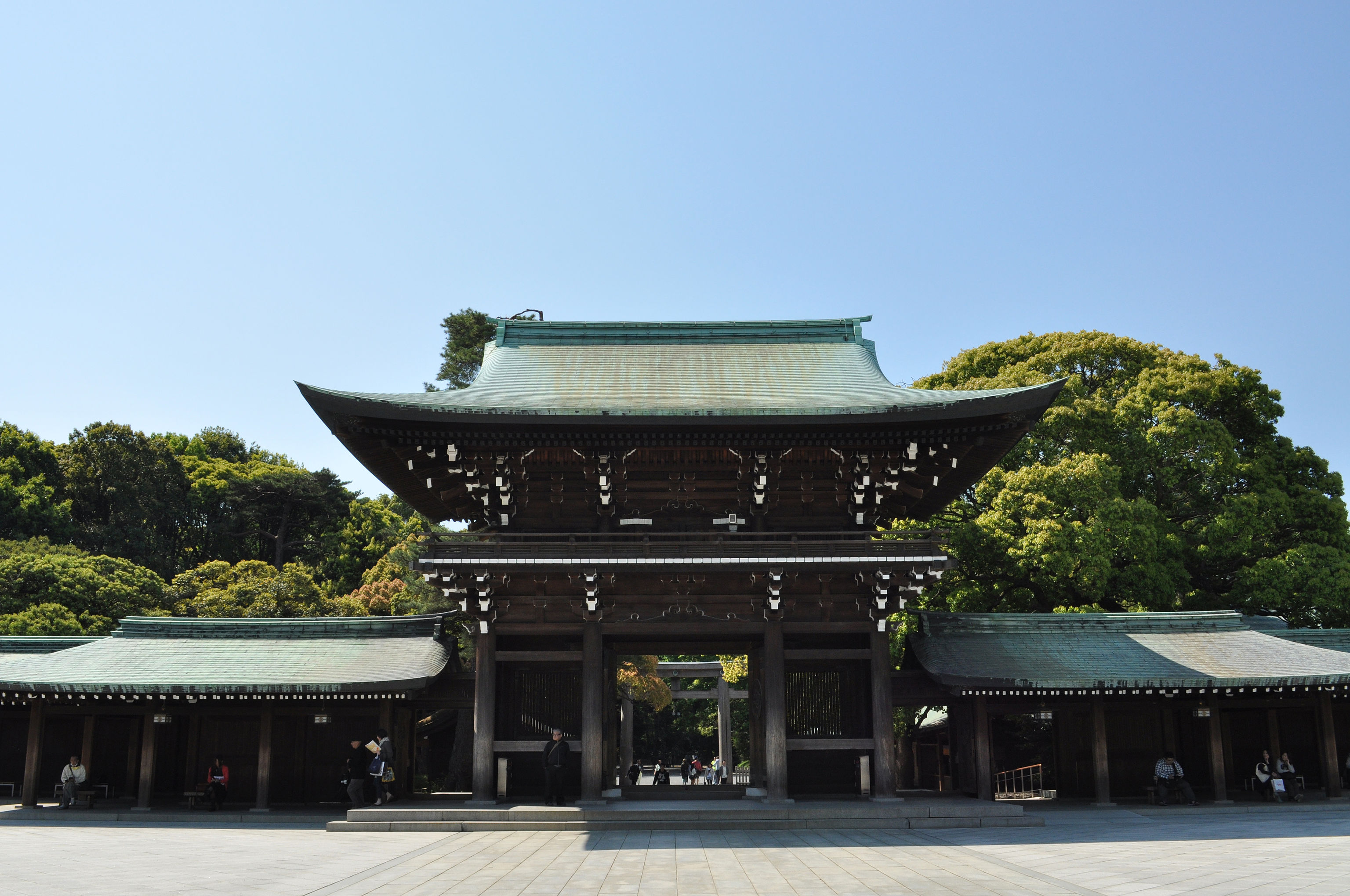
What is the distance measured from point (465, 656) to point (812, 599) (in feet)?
55.2

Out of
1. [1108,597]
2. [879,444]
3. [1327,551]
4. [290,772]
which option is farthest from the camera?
[1108,597]

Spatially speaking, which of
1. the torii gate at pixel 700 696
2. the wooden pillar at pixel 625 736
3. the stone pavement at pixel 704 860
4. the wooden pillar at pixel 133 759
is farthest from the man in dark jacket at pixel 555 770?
the wooden pillar at pixel 133 759

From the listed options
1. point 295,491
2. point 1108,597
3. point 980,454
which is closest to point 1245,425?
point 1108,597

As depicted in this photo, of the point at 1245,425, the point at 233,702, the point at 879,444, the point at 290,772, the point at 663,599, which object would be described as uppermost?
the point at 1245,425

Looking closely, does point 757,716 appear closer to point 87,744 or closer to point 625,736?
point 625,736

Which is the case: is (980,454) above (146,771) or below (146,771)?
Answer: above

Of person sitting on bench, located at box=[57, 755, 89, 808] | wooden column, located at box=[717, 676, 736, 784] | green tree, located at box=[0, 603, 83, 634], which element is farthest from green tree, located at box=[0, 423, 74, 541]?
wooden column, located at box=[717, 676, 736, 784]

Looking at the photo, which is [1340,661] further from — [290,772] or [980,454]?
[290,772]

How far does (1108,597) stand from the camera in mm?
30156

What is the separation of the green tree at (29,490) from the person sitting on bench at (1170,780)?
53845 millimetres

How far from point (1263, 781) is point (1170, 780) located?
2.19 m

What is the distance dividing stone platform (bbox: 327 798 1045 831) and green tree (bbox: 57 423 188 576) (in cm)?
4537

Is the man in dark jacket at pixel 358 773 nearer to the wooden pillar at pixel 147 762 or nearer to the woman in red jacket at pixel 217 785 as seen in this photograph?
the woman in red jacket at pixel 217 785

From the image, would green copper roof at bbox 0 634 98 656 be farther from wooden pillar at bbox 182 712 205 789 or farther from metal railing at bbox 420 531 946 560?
metal railing at bbox 420 531 946 560
